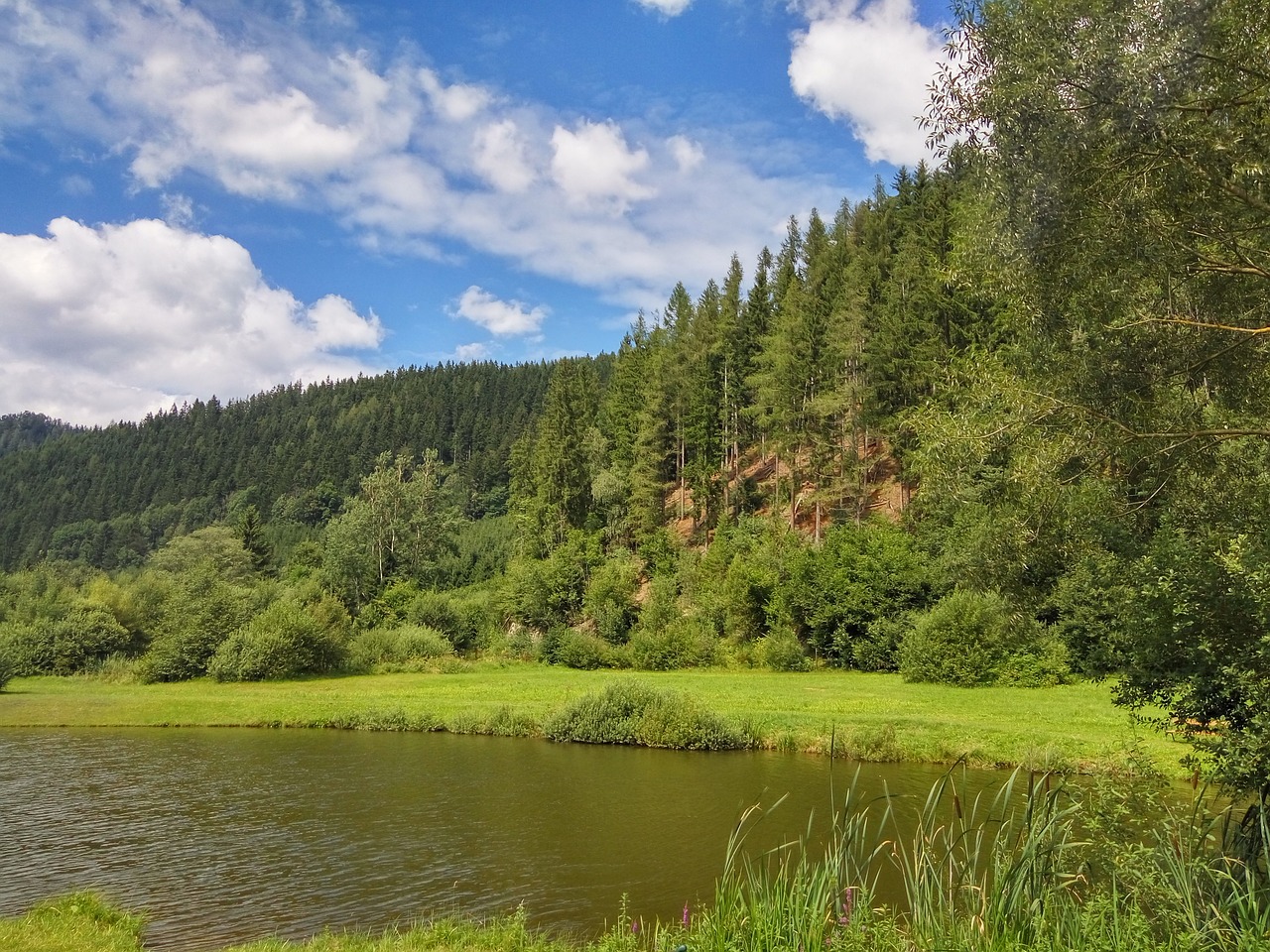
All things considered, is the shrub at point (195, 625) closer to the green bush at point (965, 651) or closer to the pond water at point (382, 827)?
the pond water at point (382, 827)

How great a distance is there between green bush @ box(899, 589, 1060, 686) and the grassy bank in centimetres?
139

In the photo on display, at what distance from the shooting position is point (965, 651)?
40500 millimetres

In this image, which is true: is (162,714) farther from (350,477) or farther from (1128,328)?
(350,477)

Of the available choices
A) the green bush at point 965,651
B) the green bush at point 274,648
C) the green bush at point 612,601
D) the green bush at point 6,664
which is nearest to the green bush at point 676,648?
the green bush at point 612,601

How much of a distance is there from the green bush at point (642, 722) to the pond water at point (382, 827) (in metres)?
1.04

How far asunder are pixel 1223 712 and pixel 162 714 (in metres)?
44.0

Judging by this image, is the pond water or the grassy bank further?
A: the grassy bank

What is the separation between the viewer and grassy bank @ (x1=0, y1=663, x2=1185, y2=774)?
1054 inches

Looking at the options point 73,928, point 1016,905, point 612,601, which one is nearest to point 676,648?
point 612,601

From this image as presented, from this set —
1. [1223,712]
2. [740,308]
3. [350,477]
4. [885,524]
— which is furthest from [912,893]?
[350,477]

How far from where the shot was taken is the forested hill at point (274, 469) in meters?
153

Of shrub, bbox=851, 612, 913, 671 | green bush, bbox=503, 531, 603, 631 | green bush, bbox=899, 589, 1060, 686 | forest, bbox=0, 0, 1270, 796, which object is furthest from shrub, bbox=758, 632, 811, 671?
green bush, bbox=503, 531, 603, 631

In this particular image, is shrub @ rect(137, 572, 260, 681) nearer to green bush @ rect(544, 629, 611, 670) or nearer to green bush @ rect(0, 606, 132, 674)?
green bush @ rect(0, 606, 132, 674)

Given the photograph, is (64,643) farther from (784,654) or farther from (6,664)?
(784,654)
